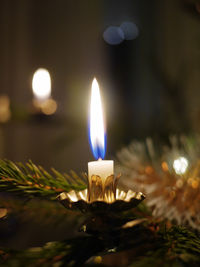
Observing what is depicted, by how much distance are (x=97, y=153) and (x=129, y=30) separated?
53.8 inches

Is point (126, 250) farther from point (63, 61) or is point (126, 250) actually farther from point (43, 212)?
point (63, 61)

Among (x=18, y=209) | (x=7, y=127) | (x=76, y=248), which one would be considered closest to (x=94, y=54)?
(x=7, y=127)

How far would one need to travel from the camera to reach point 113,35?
159 cm

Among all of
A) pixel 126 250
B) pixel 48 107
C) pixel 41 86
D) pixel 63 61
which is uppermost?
pixel 63 61

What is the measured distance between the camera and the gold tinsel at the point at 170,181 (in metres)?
0.28

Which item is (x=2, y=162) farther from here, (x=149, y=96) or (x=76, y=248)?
(x=149, y=96)

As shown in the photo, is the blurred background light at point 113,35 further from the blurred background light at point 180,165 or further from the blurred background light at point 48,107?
the blurred background light at point 180,165

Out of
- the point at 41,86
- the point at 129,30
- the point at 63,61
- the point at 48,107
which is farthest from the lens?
the point at 63,61

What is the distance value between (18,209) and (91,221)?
0.13 m

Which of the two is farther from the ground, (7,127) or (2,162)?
(7,127)

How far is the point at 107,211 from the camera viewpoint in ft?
0.60

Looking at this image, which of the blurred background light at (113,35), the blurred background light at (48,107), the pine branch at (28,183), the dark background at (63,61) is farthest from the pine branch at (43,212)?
the blurred background light at (113,35)

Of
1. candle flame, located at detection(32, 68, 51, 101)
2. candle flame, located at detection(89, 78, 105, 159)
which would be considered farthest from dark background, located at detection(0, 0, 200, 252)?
candle flame, located at detection(89, 78, 105, 159)

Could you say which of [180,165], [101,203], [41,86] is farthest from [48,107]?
[101,203]
